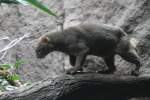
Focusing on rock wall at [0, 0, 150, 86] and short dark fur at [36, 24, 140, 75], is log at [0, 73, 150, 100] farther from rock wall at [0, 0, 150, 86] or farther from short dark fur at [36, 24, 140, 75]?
rock wall at [0, 0, 150, 86]

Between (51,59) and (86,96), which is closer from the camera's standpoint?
(86,96)

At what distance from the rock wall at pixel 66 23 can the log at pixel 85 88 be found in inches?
36.3

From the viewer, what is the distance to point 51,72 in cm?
662

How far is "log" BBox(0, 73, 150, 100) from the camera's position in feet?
12.6

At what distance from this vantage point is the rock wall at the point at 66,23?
5719mm

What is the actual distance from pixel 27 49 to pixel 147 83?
3.32m

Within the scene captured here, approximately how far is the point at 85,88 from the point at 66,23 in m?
2.69

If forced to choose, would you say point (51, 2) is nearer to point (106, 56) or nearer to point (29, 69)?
point (29, 69)

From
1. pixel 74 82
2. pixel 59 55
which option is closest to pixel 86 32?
pixel 74 82

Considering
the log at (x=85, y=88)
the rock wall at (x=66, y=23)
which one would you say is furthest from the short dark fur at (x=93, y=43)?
the rock wall at (x=66, y=23)

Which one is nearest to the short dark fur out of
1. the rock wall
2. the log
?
the log

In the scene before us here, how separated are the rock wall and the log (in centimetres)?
92

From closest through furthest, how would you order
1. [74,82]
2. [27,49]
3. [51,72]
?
1. [74,82]
2. [51,72]
3. [27,49]

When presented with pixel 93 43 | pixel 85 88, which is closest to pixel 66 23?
A: pixel 93 43
